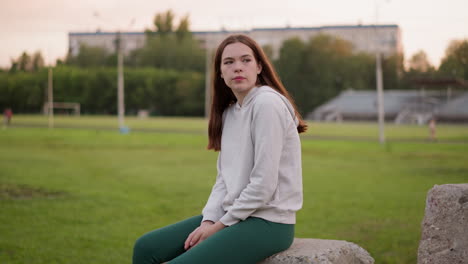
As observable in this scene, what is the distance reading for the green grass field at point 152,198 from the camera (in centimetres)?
665

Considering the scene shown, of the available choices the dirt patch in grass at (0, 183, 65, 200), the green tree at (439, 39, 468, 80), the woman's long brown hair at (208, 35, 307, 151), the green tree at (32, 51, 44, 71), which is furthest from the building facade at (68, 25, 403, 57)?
the woman's long brown hair at (208, 35, 307, 151)

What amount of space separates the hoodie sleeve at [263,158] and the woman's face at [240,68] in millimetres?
264

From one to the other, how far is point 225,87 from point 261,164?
782mm

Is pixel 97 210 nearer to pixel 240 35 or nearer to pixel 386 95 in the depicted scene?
pixel 240 35

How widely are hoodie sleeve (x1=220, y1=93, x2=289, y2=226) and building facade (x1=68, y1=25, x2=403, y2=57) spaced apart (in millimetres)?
109810

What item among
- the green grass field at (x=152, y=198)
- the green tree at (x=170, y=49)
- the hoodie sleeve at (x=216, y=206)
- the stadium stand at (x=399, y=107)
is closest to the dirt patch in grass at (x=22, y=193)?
the green grass field at (x=152, y=198)

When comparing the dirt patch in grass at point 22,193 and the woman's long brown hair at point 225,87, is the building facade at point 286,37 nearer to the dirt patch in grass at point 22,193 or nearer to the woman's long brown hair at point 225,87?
the dirt patch in grass at point 22,193

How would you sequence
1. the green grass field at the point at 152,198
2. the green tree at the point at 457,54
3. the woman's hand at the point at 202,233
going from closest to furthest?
1. the woman's hand at the point at 202,233
2. the green grass field at the point at 152,198
3. the green tree at the point at 457,54

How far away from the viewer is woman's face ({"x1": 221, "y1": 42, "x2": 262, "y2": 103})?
10.3 feet

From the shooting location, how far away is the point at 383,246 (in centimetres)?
666

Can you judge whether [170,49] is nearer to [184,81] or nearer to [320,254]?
[184,81]

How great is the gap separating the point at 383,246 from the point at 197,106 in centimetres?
8675

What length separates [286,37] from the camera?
396 ft

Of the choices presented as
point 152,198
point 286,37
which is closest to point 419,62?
point 286,37
